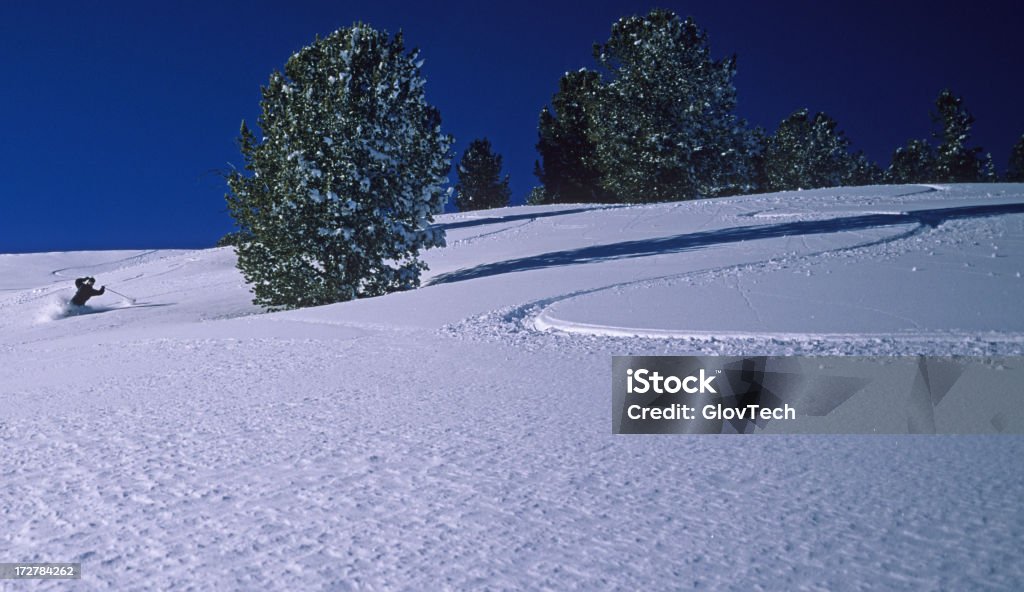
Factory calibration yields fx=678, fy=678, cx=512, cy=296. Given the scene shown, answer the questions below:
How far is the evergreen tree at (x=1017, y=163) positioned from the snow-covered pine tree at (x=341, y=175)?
244 feet

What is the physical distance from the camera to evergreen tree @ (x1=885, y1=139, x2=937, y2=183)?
65812 millimetres

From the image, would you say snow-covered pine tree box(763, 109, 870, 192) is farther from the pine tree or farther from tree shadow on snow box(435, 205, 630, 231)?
tree shadow on snow box(435, 205, 630, 231)

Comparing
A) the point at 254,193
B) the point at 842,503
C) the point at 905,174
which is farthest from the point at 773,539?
the point at 905,174

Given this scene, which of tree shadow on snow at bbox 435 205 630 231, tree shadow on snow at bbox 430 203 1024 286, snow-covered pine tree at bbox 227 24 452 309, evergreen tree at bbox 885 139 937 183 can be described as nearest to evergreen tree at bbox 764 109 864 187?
evergreen tree at bbox 885 139 937 183

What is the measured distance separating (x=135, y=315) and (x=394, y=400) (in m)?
12.4

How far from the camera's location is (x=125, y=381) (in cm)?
507

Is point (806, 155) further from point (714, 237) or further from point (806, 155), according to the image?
point (714, 237)

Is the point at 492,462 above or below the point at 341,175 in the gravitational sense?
below

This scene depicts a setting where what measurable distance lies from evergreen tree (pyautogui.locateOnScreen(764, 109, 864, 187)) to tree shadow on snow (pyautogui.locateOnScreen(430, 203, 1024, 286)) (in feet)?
155

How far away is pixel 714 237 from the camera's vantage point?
14227 mm

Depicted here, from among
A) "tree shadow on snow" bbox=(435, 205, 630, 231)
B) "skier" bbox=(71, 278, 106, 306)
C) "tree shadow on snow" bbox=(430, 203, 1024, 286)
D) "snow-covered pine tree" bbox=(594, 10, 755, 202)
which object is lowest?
"skier" bbox=(71, 278, 106, 306)

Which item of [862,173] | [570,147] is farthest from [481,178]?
[862,173]

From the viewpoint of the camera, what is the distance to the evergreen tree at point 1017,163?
6712 centimetres

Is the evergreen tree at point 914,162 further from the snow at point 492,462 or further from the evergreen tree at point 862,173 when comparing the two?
the snow at point 492,462
